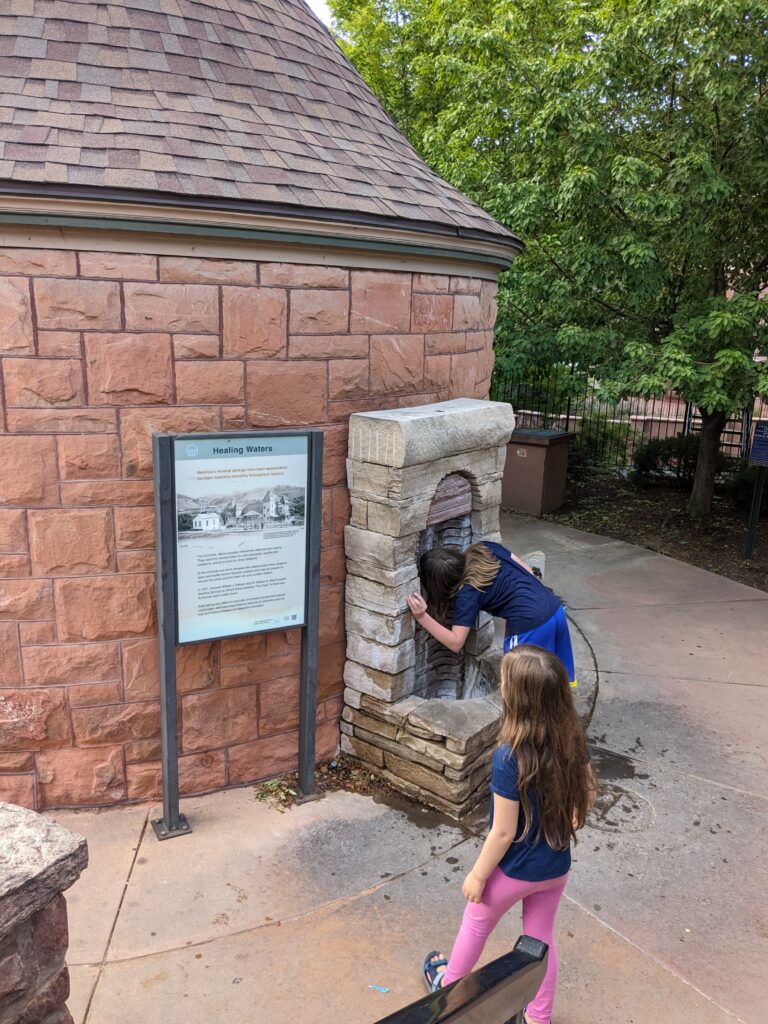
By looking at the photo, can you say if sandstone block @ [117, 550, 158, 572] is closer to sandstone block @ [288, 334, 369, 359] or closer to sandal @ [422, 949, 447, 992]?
sandstone block @ [288, 334, 369, 359]

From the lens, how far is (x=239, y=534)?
13.0 ft

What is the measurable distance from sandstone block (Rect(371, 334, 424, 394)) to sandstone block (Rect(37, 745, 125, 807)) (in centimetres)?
247

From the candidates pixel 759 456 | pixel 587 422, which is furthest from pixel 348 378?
pixel 587 422

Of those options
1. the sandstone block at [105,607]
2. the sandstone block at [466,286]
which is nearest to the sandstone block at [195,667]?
the sandstone block at [105,607]

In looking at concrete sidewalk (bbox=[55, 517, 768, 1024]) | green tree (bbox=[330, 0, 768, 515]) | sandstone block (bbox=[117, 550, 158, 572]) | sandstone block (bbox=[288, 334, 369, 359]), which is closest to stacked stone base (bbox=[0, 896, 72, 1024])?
concrete sidewalk (bbox=[55, 517, 768, 1024])

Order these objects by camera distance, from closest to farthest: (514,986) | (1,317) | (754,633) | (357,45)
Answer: (514,986) → (1,317) → (754,633) → (357,45)

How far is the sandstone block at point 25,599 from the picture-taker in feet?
12.6

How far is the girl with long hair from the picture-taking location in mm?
2479

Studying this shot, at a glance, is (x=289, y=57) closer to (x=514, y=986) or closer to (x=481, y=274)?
(x=481, y=274)

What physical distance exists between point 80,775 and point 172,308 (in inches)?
97.2

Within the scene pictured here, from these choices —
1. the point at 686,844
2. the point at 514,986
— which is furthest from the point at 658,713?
the point at 514,986

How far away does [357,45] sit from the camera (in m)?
14.5

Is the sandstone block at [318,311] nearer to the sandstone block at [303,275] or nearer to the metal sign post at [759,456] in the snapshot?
the sandstone block at [303,275]

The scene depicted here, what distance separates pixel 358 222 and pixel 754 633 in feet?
17.2
